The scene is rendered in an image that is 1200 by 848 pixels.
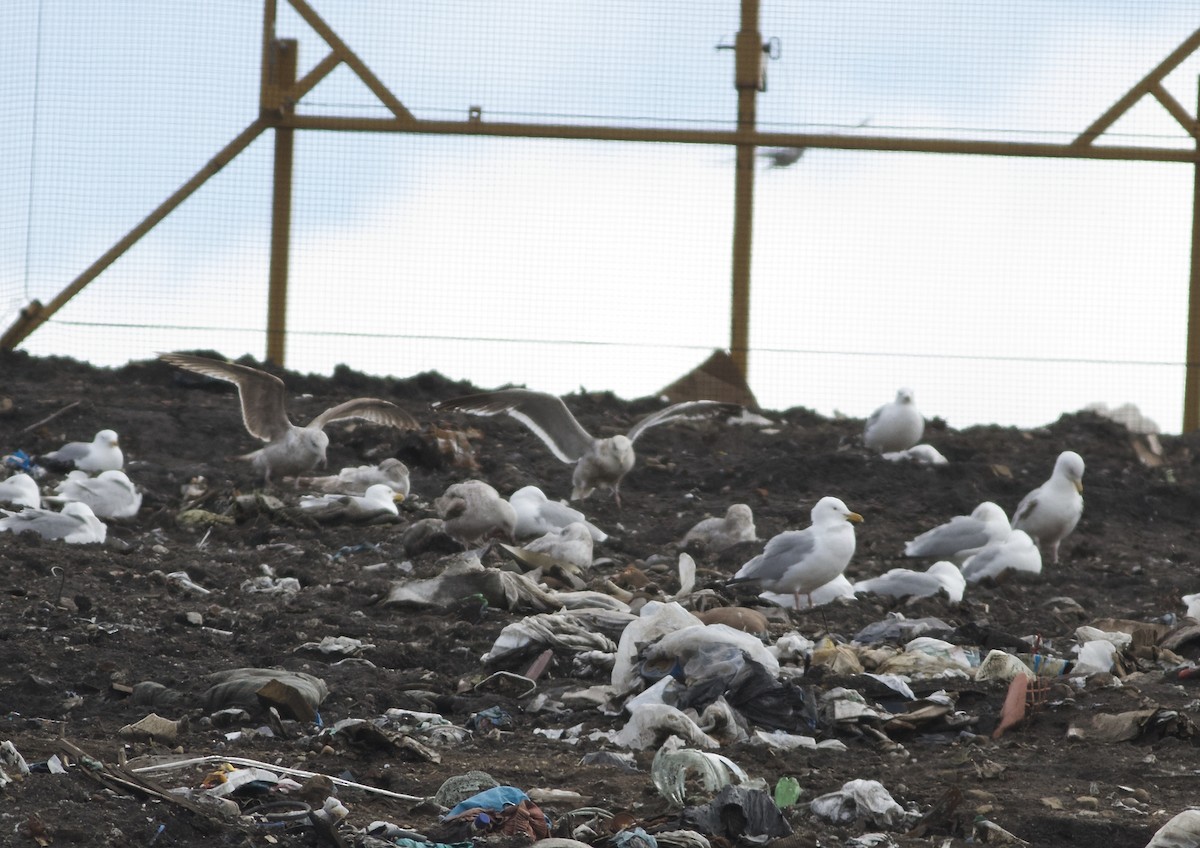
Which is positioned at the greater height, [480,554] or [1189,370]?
[1189,370]

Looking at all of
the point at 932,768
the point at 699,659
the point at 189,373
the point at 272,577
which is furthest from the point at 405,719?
the point at 189,373

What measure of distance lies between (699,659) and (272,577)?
250 cm

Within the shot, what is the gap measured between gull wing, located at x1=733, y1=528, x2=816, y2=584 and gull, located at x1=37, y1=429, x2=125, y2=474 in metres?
4.22

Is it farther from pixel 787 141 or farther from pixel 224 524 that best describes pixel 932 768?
pixel 787 141

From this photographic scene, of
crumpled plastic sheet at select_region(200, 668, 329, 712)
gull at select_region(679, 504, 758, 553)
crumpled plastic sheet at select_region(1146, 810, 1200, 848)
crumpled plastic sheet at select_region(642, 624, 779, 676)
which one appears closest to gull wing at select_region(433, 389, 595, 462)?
gull at select_region(679, 504, 758, 553)

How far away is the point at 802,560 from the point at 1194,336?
5.51 meters

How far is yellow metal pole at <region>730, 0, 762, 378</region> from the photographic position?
10367mm

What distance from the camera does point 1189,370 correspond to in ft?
34.7

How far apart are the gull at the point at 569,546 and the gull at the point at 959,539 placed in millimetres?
1738

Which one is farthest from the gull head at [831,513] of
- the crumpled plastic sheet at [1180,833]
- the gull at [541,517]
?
the crumpled plastic sheet at [1180,833]

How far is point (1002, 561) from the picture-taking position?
730 centimetres

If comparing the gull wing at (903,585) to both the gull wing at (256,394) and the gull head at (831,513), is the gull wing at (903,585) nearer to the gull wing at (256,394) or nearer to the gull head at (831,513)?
the gull head at (831,513)

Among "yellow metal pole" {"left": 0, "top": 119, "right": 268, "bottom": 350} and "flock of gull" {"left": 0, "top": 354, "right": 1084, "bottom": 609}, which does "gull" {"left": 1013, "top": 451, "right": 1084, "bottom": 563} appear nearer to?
"flock of gull" {"left": 0, "top": 354, "right": 1084, "bottom": 609}

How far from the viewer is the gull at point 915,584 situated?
6508 mm
